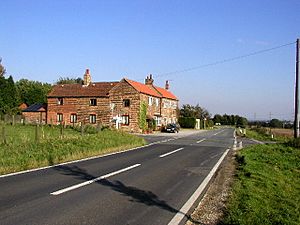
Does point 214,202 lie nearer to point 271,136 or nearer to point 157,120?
point 271,136

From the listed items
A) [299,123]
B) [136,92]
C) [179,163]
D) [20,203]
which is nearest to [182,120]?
[136,92]

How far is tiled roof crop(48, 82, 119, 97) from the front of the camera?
54438mm

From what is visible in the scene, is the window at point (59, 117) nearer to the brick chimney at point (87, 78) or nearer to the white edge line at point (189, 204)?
the brick chimney at point (87, 78)

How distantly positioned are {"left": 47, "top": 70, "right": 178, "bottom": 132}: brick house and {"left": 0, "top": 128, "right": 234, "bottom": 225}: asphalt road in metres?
38.2

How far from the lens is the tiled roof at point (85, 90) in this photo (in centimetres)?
5444

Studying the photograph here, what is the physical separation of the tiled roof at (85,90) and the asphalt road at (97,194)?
4095 centimetres

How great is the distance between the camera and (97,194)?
8812 millimetres

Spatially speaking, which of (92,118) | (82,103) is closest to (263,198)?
(92,118)

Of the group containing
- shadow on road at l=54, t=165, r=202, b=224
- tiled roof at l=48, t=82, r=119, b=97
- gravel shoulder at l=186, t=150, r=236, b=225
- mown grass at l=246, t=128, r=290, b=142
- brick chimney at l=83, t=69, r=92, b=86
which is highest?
brick chimney at l=83, t=69, r=92, b=86

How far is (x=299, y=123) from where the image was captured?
26.4 m

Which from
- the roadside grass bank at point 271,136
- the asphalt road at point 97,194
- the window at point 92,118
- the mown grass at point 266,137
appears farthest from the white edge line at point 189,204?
the window at point 92,118

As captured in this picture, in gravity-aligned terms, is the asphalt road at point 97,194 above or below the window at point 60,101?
below

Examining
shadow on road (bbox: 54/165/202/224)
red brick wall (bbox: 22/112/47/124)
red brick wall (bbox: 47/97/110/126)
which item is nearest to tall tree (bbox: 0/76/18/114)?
red brick wall (bbox: 22/112/47/124)

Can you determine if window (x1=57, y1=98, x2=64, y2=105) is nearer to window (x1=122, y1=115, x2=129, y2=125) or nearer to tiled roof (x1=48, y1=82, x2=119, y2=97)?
tiled roof (x1=48, y1=82, x2=119, y2=97)
